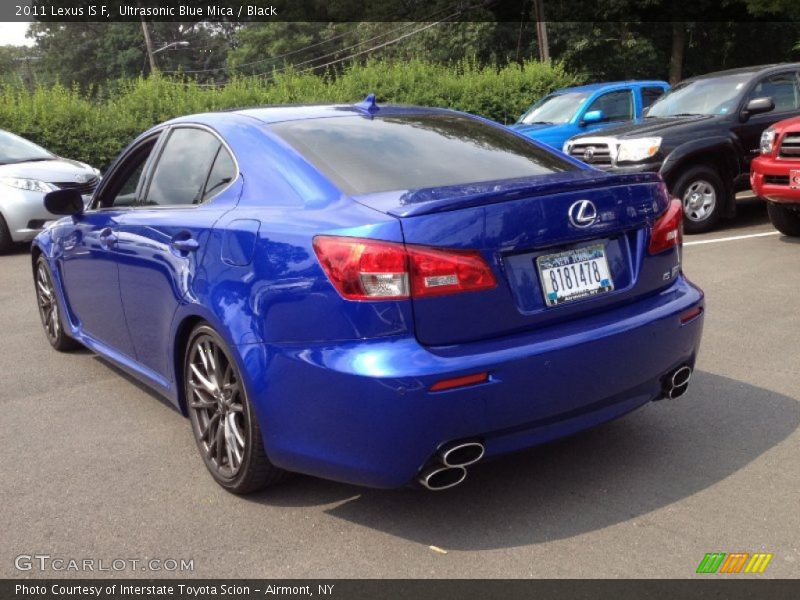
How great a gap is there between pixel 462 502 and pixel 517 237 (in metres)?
1.14

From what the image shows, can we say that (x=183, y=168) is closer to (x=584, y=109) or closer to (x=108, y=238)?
(x=108, y=238)

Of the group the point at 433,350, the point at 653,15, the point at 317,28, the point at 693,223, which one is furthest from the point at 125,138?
the point at 317,28

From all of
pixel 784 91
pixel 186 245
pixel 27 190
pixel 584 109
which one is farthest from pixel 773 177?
pixel 27 190

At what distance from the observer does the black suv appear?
9883 millimetres

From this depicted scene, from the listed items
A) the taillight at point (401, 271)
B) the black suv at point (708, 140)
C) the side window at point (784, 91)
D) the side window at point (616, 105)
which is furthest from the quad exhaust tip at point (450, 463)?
the side window at point (616, 105)

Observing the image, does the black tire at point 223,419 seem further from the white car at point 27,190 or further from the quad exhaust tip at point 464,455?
the white car at point 27,190

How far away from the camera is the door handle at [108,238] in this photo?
184 inches

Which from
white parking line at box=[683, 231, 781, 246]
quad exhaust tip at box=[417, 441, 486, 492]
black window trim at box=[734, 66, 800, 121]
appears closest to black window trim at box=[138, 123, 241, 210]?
quad exhaust tip at box=[417, 441, 486, 492]

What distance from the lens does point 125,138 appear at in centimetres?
1689

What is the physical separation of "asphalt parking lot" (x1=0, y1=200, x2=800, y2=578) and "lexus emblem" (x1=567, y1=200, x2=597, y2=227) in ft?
3.64

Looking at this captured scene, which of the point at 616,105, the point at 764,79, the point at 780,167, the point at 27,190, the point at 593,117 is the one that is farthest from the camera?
the point at 616,105

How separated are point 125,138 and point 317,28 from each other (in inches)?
1811

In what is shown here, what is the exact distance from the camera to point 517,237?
3.18m

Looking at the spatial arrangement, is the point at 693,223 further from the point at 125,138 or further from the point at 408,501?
the point at 125,138
